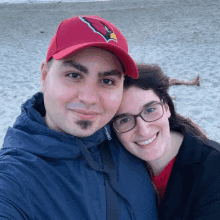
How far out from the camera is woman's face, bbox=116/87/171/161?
1477 mm

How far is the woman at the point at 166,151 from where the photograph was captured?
1339 millimetres

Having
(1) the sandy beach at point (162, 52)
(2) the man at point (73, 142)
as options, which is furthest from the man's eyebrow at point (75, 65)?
(1) the sandy beach at point (162, 52)

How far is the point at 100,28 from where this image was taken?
46.6 inches

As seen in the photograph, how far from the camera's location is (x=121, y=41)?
1254mm

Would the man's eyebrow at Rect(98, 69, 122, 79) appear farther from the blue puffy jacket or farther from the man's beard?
the blue puffy jacket

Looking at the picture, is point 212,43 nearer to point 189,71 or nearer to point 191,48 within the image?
point 191,48

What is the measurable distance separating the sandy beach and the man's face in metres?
2.91

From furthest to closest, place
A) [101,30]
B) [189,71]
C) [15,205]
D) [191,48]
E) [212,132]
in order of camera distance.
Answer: [191,48] → [189,71] → [212,132] → [101,30] → [15,205]

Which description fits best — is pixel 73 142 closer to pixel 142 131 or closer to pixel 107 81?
pixel 107 81

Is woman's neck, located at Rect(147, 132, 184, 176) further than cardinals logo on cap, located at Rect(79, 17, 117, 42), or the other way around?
woman's neck, located at Rect(147, 132, 184, 176)

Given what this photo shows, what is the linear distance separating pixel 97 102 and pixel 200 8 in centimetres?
1525

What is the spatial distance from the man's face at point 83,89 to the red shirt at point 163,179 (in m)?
0.64

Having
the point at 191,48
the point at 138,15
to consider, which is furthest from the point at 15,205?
the point at 138,15

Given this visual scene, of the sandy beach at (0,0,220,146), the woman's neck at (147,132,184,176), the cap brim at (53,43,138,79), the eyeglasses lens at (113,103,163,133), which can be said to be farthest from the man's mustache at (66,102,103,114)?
the sandy beach at (0,0,220,146)
